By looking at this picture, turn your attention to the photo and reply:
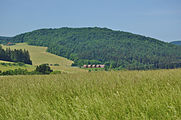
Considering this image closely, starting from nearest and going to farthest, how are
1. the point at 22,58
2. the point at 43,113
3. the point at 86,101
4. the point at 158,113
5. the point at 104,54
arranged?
1. the point at 158,113
2. the point at 43,113
3. the point at 86,101
4. the point at 22,58
5. the point at 104,54

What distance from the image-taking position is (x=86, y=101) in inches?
157

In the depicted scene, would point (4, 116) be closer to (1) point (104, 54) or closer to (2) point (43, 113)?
(2) point (43, 113)

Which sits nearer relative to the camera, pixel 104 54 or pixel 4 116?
pixel 4 116

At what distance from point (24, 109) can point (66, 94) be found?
1.06 m

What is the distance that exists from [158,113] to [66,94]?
2210 millimetres

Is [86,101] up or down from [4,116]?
up

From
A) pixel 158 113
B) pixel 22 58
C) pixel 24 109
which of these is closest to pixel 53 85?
pixel 24 109

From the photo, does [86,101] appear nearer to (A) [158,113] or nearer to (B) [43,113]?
(B) [43,113]

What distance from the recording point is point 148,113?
3.38 meters

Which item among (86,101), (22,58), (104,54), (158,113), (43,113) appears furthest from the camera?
(104,54)

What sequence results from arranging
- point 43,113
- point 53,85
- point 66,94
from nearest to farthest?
point 43,113 < point 66,94 < point 53,85

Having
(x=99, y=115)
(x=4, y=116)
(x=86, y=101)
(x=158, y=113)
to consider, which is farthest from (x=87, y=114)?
(x=4, y=116)

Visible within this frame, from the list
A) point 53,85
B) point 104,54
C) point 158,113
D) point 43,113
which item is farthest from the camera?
point 104,54

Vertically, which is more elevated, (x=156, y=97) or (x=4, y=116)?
(x=156, y=97)
